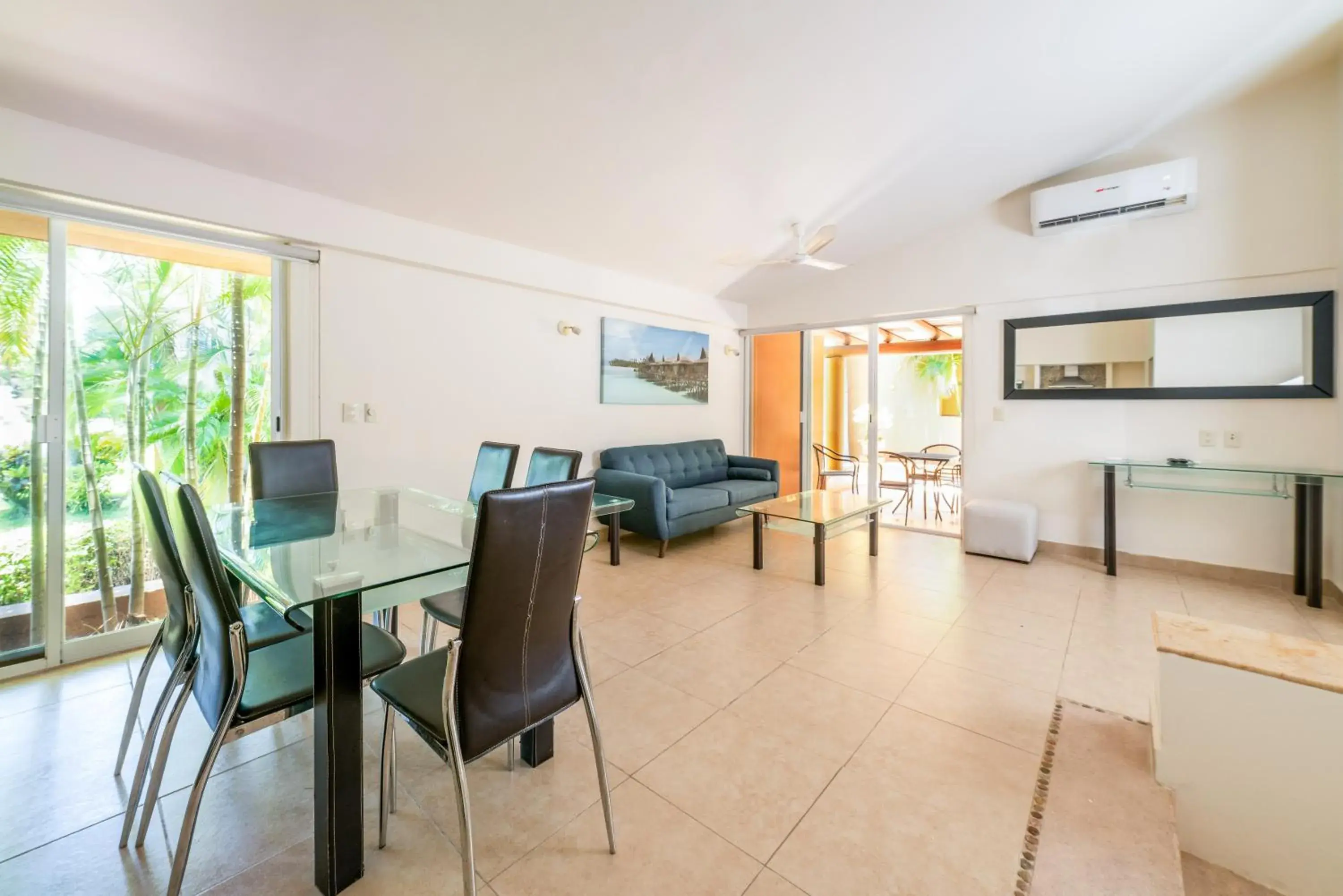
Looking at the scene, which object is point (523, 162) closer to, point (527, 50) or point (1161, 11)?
point (527, 50)

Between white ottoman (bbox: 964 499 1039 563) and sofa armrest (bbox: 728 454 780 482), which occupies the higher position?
sofa armrest (bbox: 728 454 780 482)

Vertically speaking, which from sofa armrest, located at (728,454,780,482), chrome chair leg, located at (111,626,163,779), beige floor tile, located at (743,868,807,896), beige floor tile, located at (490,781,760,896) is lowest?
beige floor tile, located at (743,868,807,896)

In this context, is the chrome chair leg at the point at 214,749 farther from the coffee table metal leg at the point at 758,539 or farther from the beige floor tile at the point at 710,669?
the coffee table metal leg at the point at 758,539

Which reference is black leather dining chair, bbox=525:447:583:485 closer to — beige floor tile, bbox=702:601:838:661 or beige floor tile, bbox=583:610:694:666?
beige floor tile, bbox=583:610:694:666

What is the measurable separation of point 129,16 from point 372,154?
1.01 meters

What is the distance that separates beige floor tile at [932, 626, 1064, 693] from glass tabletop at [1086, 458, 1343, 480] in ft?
6.72

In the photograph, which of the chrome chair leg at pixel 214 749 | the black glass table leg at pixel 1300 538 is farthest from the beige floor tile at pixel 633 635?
the black glass table leg at pixel 1300 538

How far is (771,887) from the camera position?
1.34 meters

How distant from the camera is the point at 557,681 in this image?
1436 mm

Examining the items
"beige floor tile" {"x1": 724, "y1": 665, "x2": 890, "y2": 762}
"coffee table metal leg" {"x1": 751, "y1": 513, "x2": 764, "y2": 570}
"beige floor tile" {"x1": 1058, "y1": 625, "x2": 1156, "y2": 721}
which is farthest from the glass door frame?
"beige floor tile" {"x1": 1058, "y1": 625, "x2": 1156, "y2": 721}

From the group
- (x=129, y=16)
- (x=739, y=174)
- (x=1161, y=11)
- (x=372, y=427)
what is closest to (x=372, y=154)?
(x=129, y=16)

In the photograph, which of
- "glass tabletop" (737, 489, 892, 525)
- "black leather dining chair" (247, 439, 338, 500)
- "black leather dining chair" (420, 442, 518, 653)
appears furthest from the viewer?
"glass tabletop" (737, 489, 892, 525)

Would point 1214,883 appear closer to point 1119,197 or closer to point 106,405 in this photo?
point 1119,197

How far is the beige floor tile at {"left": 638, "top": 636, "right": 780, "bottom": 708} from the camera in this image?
226 cm
